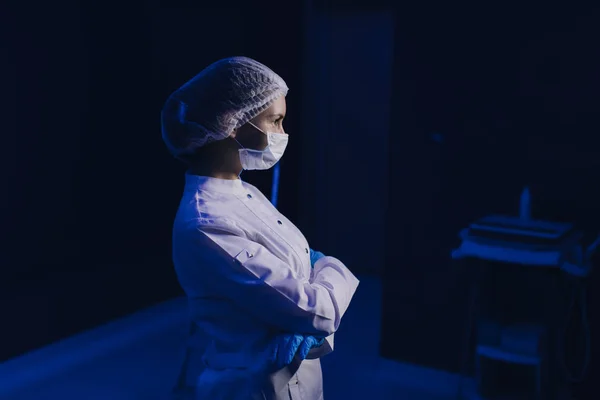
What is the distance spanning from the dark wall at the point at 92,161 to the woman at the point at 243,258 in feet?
6.91

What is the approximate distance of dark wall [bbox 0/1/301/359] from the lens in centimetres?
299

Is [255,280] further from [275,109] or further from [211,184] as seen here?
[275,109]

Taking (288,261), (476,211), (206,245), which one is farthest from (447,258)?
(206,245)

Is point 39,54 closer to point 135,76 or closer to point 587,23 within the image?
point 135,76

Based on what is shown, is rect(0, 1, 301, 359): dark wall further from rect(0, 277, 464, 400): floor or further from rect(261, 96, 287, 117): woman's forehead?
rect(261, 96, 287, 117): woman's forehead

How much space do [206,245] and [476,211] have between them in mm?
1906

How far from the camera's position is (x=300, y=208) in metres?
4.57

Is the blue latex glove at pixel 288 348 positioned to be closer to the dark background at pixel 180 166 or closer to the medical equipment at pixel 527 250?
the medical equipment at pixel 527 250

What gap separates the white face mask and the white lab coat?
0.05m

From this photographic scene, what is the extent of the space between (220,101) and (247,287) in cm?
37

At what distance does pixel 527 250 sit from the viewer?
2.14m

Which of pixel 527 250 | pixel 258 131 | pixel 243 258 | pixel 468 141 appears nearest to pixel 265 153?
pixel 258 131

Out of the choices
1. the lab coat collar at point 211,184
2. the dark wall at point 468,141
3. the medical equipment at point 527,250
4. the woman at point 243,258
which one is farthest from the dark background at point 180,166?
the lab coat collar at point 211,184

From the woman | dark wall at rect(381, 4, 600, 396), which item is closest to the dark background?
dark wall at rect(381, 4, 600, 396)
